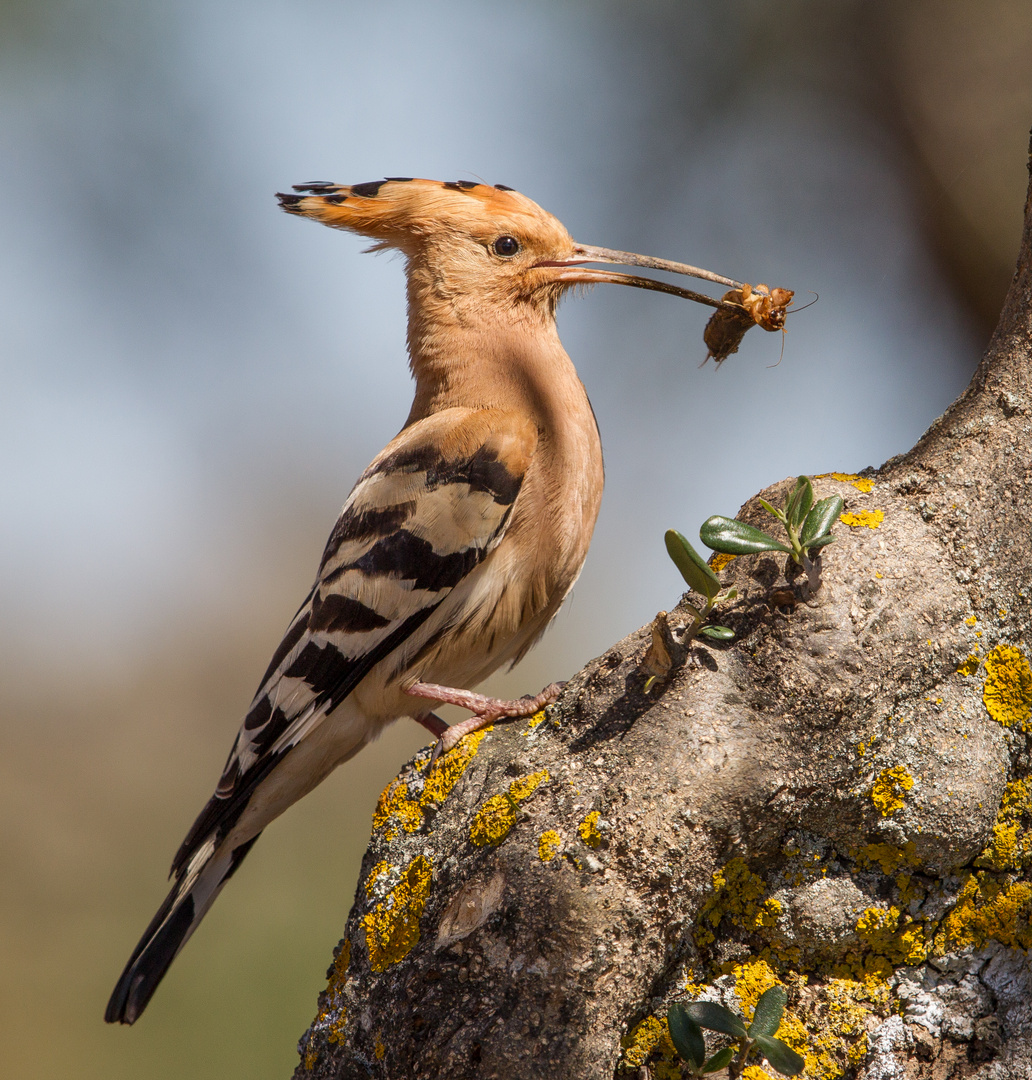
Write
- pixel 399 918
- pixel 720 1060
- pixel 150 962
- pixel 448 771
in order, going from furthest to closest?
1. pixel 150 962
2. pixel 448 771
3. pixel 399 918
4. pixel 720 1060

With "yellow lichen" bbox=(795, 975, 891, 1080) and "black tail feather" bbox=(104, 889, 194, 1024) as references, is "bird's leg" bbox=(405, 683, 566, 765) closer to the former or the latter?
"yellow lichen" bbox=(795, 975, 891, 1080)

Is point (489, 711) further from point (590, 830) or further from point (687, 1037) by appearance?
point (687, 1037)

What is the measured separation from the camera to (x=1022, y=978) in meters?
1.26

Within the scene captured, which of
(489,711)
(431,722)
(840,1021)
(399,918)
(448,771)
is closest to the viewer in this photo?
(840,1021)

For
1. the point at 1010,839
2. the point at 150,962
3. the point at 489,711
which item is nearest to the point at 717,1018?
the point at 1010,839

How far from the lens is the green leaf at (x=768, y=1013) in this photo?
1.16m

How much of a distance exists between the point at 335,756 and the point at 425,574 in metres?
0.55

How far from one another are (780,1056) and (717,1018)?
8 centimetres

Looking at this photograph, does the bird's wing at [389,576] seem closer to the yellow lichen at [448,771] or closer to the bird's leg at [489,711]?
the bird's leg at [489,711]

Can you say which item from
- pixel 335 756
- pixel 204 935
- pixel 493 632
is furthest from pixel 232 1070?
pixel 493 632

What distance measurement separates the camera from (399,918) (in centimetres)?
149

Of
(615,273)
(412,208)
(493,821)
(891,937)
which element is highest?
(412,208)

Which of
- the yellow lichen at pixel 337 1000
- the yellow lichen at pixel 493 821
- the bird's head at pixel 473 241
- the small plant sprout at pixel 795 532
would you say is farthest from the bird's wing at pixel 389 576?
the small plant sprout at pixel 795 532

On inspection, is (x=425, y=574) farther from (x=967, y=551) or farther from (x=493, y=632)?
(x=967, y=551)
